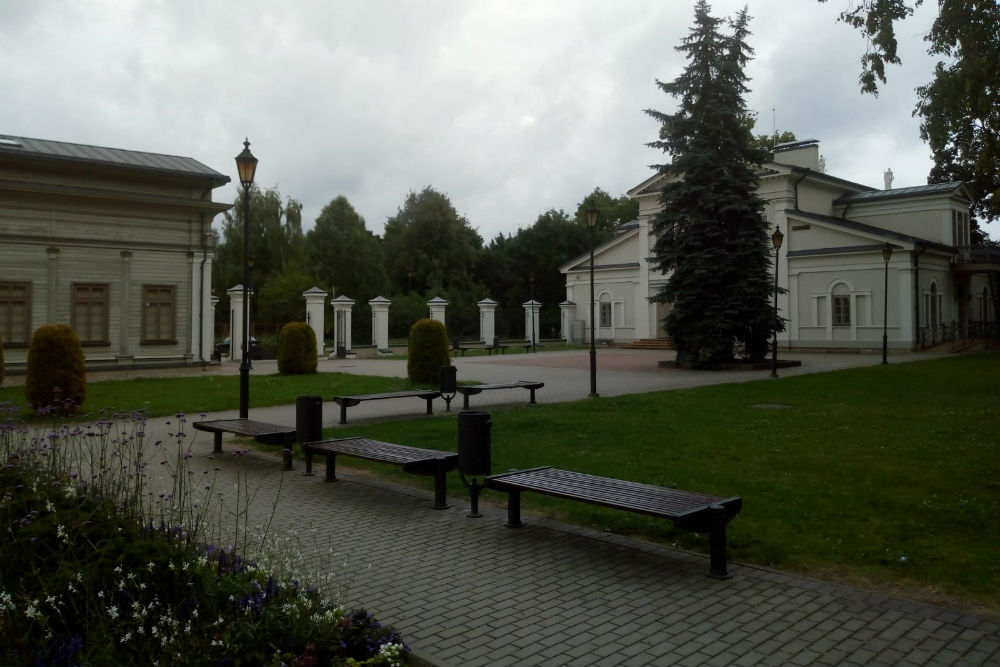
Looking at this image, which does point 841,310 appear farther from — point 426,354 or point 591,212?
point 426,354

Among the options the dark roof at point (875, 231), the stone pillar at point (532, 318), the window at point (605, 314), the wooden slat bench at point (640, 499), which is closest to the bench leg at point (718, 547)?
the wooden slat bench at point (640, 499)

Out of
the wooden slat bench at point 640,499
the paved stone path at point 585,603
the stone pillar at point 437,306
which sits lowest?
the paved stone path at point 585,603

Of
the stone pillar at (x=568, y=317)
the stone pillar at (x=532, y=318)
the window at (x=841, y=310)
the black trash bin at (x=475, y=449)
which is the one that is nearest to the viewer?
the black trash bin at (x=475, y=449)

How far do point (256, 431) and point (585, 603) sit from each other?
6.36 metres

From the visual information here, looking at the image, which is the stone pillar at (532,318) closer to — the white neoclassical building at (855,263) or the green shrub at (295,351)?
the white neoclassical building at (855,263)

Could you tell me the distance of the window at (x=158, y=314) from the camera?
1022 inches

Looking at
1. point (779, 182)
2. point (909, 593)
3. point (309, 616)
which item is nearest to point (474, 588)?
point (309, 616)

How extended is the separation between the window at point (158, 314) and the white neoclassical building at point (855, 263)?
1872cm

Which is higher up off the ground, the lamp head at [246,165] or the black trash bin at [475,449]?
the lamp head at [246,165]

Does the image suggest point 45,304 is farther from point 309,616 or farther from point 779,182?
point 779,182

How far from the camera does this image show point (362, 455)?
844cm

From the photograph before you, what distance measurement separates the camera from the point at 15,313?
925 inches

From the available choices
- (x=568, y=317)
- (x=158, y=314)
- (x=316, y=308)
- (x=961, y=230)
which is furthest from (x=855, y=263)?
(x=158, y=314)

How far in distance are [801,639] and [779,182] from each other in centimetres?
3899
